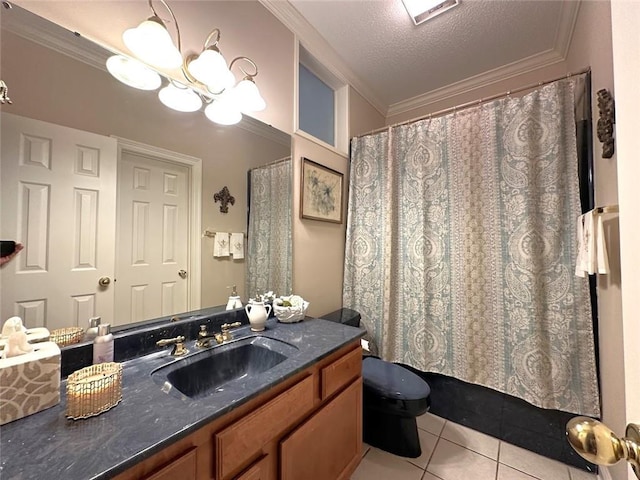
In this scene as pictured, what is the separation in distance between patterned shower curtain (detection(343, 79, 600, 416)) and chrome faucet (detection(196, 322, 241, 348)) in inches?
43.7

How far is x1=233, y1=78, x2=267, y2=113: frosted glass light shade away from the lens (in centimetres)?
127

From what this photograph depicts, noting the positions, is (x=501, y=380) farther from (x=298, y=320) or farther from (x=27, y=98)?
(x=27, y=98)

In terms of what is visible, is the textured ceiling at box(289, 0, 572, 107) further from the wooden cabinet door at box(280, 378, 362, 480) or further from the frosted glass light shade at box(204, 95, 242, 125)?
the wooden cabinet door at box(280, 378, 362, 480)

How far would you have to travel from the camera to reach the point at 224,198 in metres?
1.37

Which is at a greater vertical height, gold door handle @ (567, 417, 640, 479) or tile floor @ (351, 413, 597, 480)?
gold door handle @ (567, 417, 640, 479)

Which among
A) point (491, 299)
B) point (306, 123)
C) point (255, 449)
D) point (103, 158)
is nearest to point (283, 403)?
point (255, 449)

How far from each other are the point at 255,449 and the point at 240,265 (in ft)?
2.84

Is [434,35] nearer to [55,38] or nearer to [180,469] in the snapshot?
[55,38]

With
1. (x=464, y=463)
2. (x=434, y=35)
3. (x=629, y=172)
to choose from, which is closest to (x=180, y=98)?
(x=629, y=172)

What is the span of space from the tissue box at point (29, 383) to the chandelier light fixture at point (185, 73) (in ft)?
3.22

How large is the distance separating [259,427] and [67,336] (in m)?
0.73

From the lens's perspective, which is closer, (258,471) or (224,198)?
(258,471)

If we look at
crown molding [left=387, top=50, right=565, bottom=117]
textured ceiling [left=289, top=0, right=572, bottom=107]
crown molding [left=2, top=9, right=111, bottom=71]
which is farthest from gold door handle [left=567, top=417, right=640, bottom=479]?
crown molding [left=387, top=50, right=565, bottom=117]

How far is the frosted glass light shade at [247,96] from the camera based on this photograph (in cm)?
127
